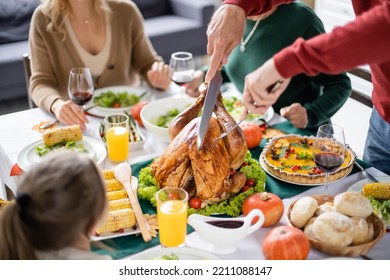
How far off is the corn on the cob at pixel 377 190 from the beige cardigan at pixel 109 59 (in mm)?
1375

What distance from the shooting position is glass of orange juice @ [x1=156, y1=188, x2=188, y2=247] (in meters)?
1.26

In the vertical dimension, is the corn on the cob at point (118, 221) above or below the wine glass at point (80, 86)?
below

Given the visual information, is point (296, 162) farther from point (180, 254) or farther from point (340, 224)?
point (180, 254)

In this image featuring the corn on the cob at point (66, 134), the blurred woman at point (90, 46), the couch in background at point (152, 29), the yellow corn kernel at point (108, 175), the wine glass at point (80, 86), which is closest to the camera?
the yellow corn kernel at point (108, 175)

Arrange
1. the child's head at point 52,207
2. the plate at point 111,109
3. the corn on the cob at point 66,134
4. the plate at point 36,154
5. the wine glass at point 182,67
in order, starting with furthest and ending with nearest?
the wine glass at point 182,67, the plate at point 111,109, the corn on the cob at point 66,134, the plate at point 36,154, the child's head at point 52,207

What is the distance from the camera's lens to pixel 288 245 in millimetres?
1203

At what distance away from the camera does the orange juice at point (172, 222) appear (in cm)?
126

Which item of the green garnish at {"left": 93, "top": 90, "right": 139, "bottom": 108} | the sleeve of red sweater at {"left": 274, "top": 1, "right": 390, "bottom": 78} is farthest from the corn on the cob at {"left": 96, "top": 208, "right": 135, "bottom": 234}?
the green garnish at {"left": 93, "top": 90, "right": 139, "bottom": 108}

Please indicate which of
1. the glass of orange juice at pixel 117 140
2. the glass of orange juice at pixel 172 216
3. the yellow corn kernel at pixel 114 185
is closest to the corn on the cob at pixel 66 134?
the glass of orange juice at pixel 117 140

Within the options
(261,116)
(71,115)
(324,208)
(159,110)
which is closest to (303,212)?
(324,208)

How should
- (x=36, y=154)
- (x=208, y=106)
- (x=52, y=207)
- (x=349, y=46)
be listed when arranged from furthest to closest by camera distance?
(x=36, y=154), (x=208, y=106), (x=349, y=46), (x=52, y=207)

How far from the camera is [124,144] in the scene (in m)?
1.71

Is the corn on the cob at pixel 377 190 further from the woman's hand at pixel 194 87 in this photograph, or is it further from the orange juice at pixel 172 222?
the woman's hand at pixel 194 87

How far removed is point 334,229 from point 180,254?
0.39m
